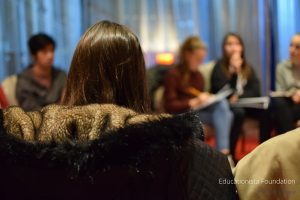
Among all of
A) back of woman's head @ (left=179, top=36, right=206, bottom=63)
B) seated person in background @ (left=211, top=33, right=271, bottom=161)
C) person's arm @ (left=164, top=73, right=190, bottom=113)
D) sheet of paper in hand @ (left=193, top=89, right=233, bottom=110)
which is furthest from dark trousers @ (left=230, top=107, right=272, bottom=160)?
back of woman's head @ (left=179, top=36, right=206, bottom=63)

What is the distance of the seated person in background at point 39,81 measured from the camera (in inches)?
130

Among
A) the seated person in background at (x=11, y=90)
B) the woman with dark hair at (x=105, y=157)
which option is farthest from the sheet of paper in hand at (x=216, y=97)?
the woman with dark hair at (x=105, y=157)

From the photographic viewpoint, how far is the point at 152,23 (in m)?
4.53

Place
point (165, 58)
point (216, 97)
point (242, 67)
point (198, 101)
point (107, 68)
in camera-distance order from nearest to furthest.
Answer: point (107, 68) → point (198, 101) → point (216, 97) → point (242, 67) → point (165, 58)

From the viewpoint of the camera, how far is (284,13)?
4.14 meters

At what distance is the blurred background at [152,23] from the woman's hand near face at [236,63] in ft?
1.71

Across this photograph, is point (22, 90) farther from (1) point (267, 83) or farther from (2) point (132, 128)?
(2) point (132, 128)

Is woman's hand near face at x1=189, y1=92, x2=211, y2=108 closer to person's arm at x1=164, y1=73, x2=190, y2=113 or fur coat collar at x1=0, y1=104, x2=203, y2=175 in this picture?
person's arm at x1=164, y1=73, x2=190, y2=113

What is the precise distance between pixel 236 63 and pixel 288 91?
1.46 ft

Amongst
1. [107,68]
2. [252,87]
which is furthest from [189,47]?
[107,68]

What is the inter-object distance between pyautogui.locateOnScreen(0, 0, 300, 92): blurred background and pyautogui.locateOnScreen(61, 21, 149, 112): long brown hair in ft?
10.1

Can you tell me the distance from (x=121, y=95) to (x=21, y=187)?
1.10ft

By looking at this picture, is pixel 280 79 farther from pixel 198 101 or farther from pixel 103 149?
pixel 103 149

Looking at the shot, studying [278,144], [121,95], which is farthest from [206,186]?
[121,95]
